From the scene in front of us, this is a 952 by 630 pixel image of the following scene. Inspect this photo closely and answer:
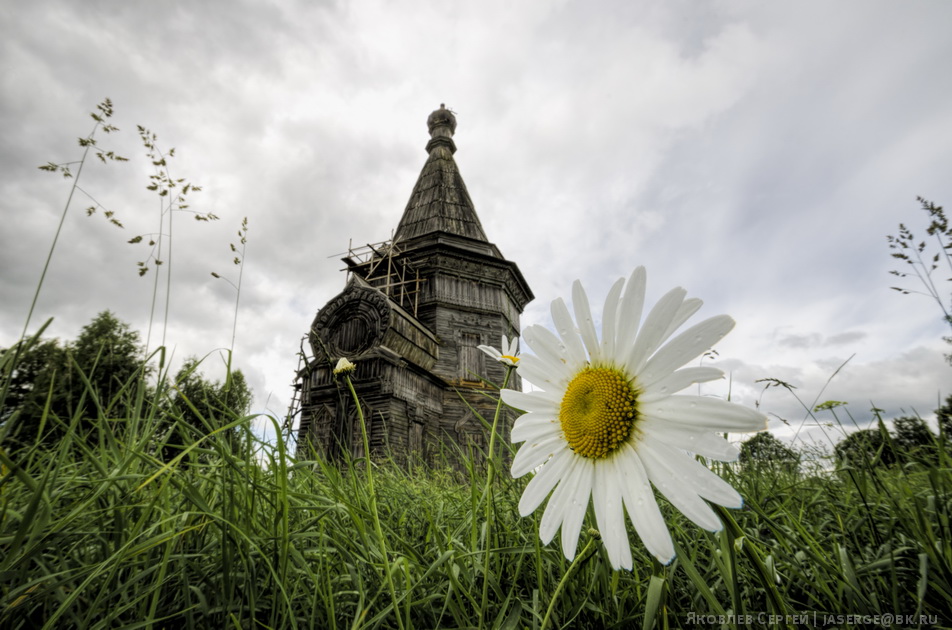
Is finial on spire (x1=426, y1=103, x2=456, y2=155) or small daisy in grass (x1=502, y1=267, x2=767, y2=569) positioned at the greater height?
finial on spire (x1=426, y1=103, x2=456, y2=155)

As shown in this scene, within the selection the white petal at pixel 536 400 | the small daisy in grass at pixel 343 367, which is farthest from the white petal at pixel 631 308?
the small daisy in grass at pixel 343 367

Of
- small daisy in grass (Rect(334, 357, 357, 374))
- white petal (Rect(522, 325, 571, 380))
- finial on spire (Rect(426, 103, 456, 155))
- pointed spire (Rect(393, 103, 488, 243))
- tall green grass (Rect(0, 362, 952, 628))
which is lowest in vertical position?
tall green grass (Rect(0, 362, 952, 628))

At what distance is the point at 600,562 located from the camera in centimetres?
120

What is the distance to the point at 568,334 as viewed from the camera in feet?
3.36

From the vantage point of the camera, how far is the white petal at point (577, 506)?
891 mm

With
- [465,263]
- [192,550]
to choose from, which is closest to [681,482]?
[192,550]

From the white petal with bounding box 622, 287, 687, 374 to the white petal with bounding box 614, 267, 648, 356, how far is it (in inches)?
1.1

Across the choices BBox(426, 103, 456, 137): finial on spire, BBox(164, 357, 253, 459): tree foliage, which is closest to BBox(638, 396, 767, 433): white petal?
BBox(164, 357, 253, 459): tree foliage

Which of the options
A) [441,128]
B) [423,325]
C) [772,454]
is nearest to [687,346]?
[772,454]

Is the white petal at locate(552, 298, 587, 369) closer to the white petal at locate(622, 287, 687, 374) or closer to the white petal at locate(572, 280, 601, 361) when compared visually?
the white petal at locate(572, 280, 601, 361)

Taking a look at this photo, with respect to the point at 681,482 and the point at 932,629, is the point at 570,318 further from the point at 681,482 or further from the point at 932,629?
the point at 932,629

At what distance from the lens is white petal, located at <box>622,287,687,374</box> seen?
0.79 meters

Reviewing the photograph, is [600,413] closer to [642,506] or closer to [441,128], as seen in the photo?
[642,506]

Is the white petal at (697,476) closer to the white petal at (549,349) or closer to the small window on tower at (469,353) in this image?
the white petal at (549,349)
